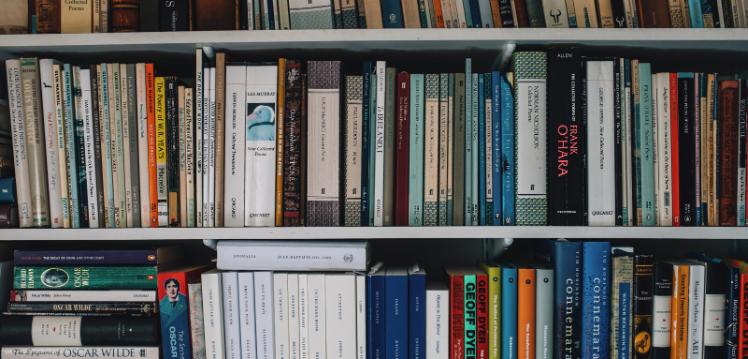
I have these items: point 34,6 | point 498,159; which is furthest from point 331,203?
point 34,6

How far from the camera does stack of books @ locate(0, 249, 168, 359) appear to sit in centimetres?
99

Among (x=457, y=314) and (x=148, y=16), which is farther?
(x=148, y=16)

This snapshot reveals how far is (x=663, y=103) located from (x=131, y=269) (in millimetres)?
1046

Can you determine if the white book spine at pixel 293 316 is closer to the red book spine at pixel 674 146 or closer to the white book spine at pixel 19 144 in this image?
the white book spine at pixel 19 144

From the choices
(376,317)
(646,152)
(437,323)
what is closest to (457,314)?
(437,323)

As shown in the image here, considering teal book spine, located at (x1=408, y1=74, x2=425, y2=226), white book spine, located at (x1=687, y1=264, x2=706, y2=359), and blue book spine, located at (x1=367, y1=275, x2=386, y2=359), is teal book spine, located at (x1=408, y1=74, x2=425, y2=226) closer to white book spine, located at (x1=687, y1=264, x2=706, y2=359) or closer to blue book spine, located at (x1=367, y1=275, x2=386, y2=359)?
blue book spine, located at (x1=367, y1=275, x2=386, y2=359)

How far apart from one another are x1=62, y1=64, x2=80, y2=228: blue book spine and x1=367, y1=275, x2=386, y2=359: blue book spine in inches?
22.4

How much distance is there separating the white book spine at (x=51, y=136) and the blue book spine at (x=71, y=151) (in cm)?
2

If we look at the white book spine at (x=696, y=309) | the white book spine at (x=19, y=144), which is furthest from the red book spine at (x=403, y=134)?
→ the white book spine at (x=19, y=144)

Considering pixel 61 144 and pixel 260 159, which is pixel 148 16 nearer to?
pixel 61 144

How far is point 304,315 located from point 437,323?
0.81 ft

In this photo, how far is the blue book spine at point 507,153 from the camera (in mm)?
979

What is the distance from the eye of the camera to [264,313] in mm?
981

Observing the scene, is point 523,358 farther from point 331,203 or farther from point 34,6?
point 34,6
